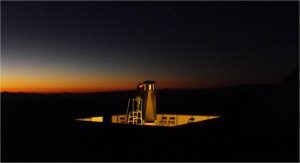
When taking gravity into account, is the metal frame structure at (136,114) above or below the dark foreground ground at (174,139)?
above

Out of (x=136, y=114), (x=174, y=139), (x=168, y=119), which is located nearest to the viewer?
(x=174, y=139)

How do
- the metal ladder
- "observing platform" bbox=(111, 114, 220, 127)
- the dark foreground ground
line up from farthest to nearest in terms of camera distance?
"observing platform" bbox=(111, 114, 220, 127), the metal ladder, the dark foreground ground

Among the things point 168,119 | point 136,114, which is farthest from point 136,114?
point 168,119

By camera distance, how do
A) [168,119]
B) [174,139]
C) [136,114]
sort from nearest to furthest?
[174,139] < [136,114] < [168,119]

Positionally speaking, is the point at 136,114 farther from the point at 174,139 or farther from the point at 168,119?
the point at 174,139

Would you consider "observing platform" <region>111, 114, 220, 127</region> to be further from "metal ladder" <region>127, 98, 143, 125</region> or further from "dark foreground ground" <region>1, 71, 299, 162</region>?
"dark foreground ground" <region>1, 71, 299, 162</region>

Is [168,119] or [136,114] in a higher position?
[136,114]

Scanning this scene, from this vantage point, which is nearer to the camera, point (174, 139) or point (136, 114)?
point (174, 139)

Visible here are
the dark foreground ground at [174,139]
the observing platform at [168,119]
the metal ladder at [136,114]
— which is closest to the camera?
the dark foreground ground at [174,139]

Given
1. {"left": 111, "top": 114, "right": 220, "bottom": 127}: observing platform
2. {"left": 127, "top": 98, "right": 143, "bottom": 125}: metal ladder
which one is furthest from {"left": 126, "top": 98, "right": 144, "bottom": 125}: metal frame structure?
{"left": 111, "top": 114, "right": 220, "bottom": 127}: observing platform

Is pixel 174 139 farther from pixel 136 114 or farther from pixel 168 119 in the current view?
pixel 168 119

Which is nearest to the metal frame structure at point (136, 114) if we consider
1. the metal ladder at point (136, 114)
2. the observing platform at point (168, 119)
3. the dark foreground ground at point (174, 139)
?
the metal ladder at point (136, 114)

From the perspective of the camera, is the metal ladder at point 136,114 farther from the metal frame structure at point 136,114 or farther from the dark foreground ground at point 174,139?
the dark foreground ground at point 174,139

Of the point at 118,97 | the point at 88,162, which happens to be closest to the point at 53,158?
the point at 88,162
